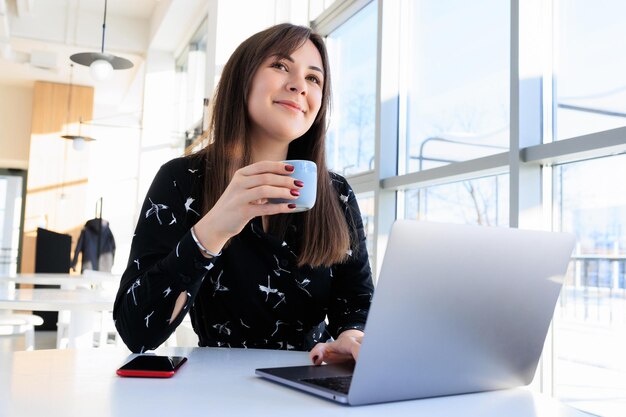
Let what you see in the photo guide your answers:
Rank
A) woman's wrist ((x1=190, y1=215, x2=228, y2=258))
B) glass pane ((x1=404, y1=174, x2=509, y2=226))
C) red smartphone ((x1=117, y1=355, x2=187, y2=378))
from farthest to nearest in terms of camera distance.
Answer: glass pane ((x1=404, y1=174, x2=509, y2=226))
woman's wrist ((x1=190, y1=215, x2=228, y2=258))
red smartphone ((x1=117, y1=355, x2=187, y2=378))

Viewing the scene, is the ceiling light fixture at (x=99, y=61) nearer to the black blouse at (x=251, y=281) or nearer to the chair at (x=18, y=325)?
the chair at (x=18, y=325)

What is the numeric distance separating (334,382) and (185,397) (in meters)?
0.21

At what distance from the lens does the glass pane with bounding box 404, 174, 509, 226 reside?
2410mm

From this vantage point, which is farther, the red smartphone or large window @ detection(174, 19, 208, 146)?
large window @ detection(174, 19, 208, 146)

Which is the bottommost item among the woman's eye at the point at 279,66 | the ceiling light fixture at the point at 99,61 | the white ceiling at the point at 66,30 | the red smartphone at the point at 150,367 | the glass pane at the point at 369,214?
the red smartphone at the point at 150,367

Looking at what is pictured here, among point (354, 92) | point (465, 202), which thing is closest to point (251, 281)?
point (465, 202)

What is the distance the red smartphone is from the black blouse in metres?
0.27

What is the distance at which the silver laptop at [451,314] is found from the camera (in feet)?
2.40

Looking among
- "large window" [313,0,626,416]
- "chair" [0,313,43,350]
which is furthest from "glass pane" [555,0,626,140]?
"chair" [0,313,43,350]

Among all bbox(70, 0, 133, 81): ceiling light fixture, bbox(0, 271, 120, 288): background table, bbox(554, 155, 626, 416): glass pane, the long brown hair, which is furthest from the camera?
bbox(70, 0, 133, 81): ceiling light fixture

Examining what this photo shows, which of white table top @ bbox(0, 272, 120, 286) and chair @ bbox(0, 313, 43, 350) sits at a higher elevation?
white table top @ bbox(0, 272, 120, 286)

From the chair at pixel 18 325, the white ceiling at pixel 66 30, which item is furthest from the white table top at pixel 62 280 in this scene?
the white ceiling at pixel 66 30

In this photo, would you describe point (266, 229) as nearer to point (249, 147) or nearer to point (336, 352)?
point (249, 147)

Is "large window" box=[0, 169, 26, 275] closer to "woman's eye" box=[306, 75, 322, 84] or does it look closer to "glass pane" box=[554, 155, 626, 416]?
"glass pane" box=[554, 155, 626, 416]
